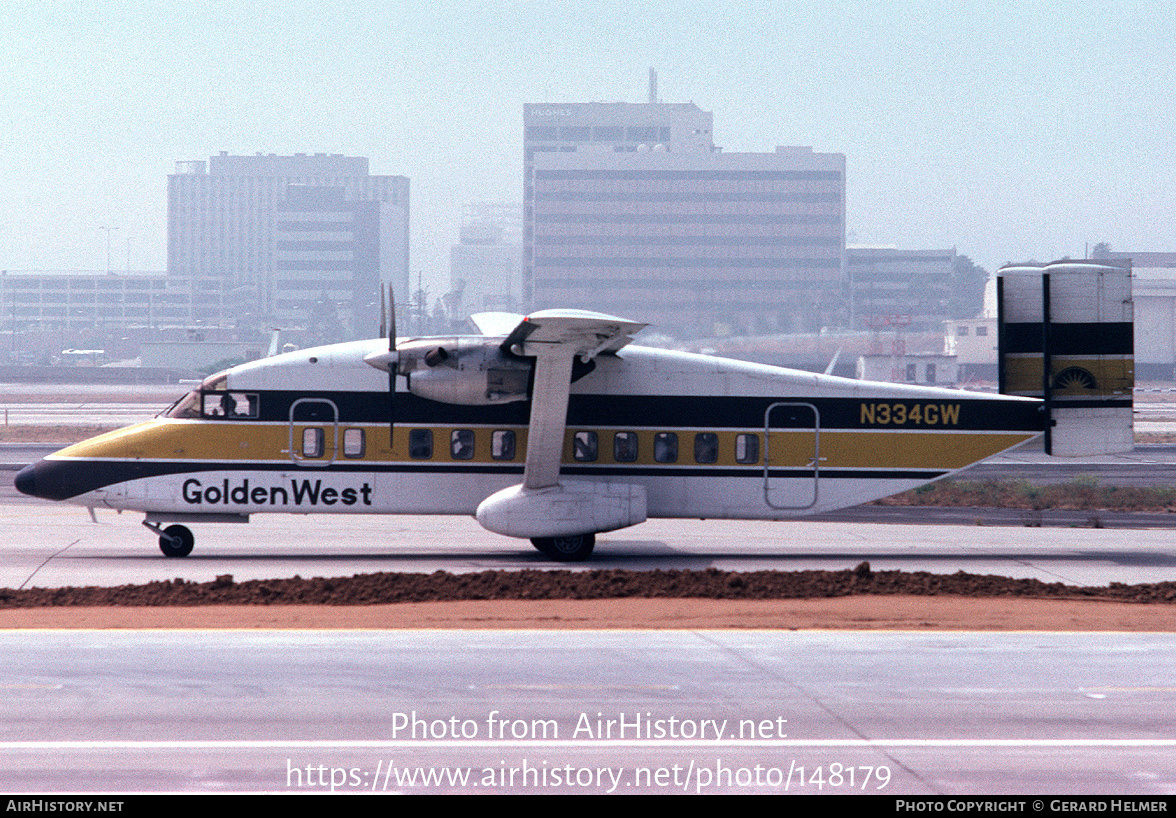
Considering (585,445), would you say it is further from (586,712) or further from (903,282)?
(903,282)

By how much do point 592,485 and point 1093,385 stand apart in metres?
9.45

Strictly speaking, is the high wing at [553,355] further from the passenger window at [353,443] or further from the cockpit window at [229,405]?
the cockpit window at [229,405]

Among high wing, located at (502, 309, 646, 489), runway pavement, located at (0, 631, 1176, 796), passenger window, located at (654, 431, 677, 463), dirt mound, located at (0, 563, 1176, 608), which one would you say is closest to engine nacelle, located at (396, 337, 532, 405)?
high wing, located at (502, 309, 646, 489)

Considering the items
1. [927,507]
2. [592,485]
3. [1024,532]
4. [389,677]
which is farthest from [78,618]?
[927,507]

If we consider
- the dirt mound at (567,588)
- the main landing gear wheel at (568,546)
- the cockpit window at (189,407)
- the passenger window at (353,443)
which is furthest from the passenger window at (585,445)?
the cockpit window at (189,407)

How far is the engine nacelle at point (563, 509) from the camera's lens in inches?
733

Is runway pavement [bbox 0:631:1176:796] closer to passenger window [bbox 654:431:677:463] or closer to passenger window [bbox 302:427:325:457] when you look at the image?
passenger window [bbox 654:431:677:463]

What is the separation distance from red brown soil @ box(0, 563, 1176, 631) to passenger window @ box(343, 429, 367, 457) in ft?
12.7

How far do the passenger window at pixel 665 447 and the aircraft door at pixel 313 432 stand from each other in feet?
18.7

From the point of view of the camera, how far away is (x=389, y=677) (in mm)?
10711

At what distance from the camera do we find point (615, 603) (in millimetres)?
14773

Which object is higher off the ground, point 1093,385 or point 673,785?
point 1093,385

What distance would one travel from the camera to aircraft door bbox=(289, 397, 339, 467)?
19.2m
